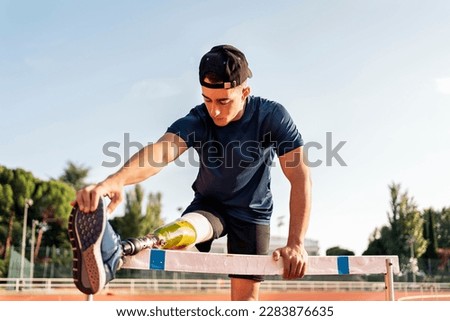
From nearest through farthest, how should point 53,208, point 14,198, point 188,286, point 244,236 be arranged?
point 244,236
point 188,286
point 14,198
point 53,208

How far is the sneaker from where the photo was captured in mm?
2326

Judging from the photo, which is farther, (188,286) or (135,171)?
(188,286)

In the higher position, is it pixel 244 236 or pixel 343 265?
pixel 244 236

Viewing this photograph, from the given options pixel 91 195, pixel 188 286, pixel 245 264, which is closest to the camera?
pixel 91 195

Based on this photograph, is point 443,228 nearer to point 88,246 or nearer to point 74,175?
point 74,175

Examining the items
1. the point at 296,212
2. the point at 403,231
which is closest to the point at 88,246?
the point at 296,212

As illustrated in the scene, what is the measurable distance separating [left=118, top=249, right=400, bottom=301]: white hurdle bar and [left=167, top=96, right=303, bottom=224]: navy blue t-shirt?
0.66 m

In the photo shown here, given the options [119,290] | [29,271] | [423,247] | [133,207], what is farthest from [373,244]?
[29,271]

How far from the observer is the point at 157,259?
280 cm

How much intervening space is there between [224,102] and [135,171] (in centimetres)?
79

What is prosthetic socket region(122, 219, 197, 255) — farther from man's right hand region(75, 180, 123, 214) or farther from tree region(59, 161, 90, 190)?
tree region(59, 161, 90, 190)

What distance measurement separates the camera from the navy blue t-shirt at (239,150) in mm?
3455
